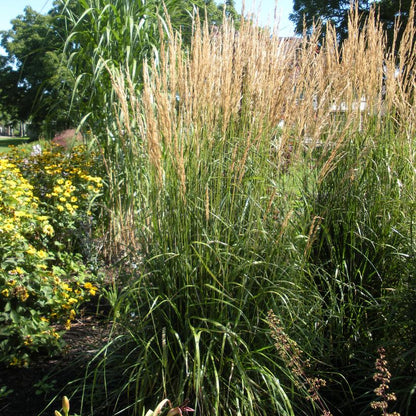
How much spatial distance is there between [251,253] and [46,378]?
4.20ft

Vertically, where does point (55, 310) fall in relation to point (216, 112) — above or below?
below

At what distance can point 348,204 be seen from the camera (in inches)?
101

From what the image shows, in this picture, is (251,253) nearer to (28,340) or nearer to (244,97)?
(244,97)

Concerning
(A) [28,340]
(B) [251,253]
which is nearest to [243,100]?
(B) [251,253]

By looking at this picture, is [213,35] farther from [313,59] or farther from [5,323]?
[5,323]

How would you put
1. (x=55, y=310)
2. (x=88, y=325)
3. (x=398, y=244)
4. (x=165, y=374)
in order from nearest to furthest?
(x=165, y=374)
(x=398, y=244)
(x=55, y=310)
(x=88, y=325)

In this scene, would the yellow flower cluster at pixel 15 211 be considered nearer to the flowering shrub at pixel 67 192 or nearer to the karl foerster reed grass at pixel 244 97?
the flowering shrub at pixel 67 192

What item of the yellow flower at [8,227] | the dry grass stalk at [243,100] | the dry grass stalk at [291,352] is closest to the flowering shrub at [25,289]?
the yellow flower at [8,227]

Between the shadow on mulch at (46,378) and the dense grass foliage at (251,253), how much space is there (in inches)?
6.4

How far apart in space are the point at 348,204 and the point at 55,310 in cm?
185

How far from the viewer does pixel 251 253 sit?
7.11 ft

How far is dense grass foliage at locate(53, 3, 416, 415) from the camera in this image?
1945 millimetres

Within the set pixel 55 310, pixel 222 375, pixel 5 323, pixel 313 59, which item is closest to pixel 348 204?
pixel 313 59

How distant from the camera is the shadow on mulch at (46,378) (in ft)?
7.13
